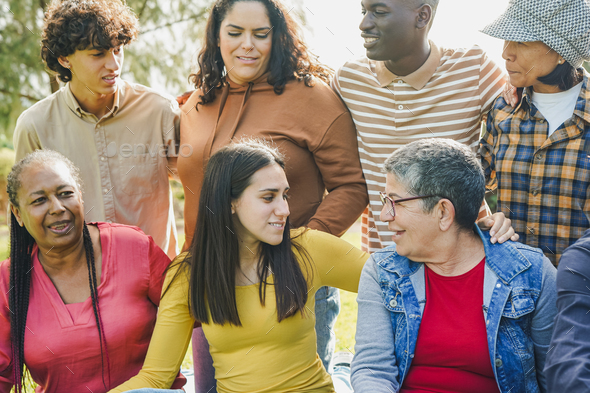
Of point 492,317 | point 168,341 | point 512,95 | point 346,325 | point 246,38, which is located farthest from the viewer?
point 346,325

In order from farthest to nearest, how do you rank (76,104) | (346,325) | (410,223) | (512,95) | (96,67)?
(346,325) → (76,104) → (96,67) → (512,95) → (410,223)

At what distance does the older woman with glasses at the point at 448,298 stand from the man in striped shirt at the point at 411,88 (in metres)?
0.67

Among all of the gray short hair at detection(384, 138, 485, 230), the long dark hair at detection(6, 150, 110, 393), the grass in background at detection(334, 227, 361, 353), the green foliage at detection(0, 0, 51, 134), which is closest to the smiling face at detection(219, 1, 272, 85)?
the long dark hair at detection(6, 150, 110, 393)

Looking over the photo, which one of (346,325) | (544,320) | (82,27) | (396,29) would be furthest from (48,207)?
(346,325)

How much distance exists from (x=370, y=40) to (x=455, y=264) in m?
1.21

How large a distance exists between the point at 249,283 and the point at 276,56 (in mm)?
1288

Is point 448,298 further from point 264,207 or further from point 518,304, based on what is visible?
point 264,207

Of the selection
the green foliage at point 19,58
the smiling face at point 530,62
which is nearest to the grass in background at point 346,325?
the smiling face at point 530,62

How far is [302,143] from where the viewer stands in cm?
294

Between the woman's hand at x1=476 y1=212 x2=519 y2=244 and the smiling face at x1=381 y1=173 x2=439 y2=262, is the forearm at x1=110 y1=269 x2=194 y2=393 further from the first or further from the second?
the woman's hand at x1=476 y1=212 x2=519 y2=244

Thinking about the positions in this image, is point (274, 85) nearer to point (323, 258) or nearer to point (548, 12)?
point (323, 258)

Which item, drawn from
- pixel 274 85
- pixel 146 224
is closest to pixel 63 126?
pixel 146 224

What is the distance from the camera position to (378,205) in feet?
9.71

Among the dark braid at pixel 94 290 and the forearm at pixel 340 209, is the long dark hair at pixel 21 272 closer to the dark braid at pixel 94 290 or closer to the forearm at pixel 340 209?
the dark braid at pixel 94 290
